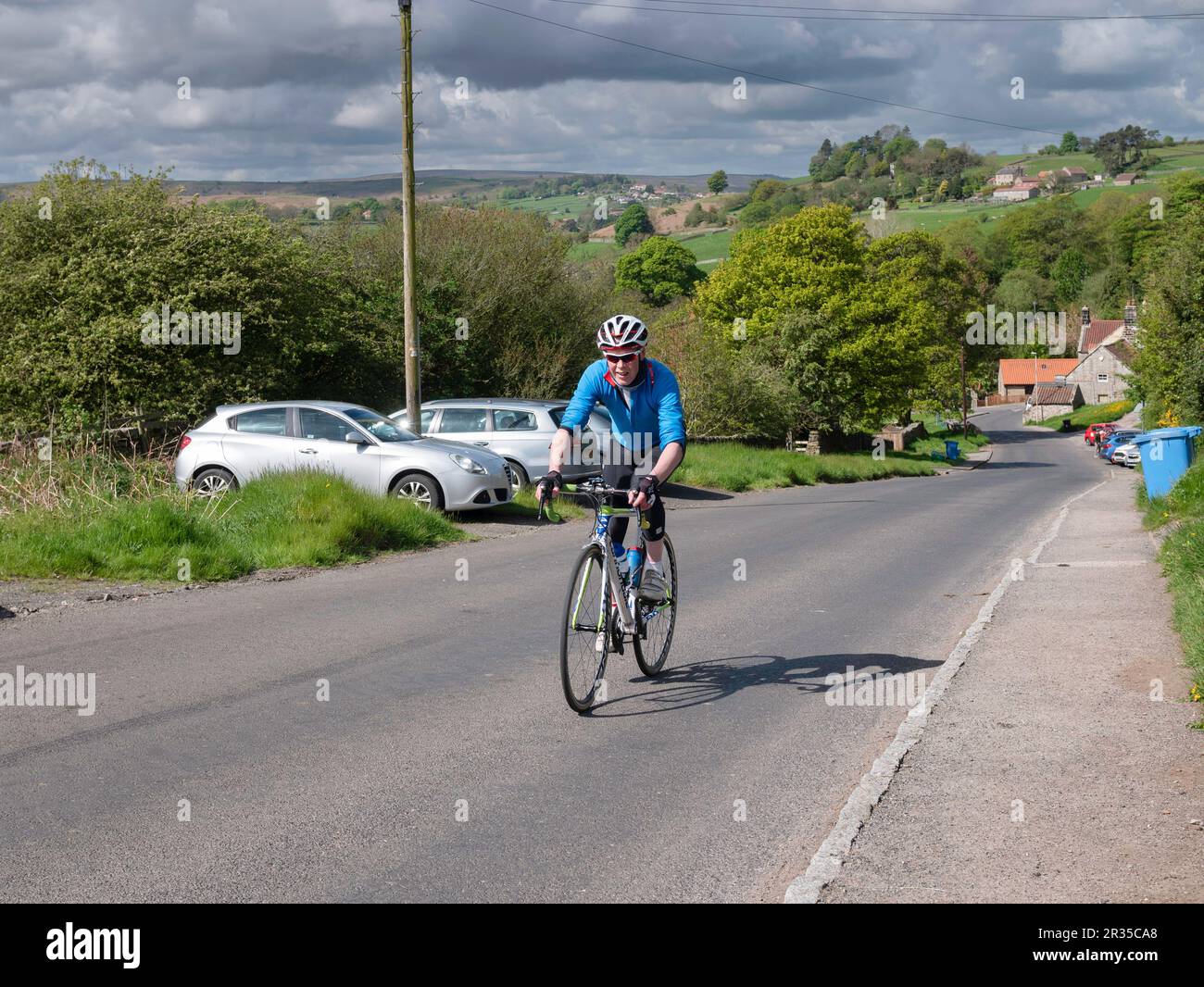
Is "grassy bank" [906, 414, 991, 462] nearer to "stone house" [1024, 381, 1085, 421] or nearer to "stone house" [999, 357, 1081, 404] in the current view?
"stone house" [1024, 381, 1085, 421]

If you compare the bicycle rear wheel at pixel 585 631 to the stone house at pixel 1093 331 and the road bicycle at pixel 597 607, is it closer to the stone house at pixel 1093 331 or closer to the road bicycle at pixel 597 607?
the road bicycle at pixel 597 607

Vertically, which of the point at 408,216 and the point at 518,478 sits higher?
the point at 408,216

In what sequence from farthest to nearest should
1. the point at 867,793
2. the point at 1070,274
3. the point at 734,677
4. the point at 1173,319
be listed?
the point at 1070,274
the point at 1173,319
the point at 734,677
the point at 867,793

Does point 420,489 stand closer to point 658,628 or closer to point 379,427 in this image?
point 379,427

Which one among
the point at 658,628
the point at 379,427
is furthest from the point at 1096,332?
the point at 658,628

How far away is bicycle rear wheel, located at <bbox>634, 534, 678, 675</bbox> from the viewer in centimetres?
744

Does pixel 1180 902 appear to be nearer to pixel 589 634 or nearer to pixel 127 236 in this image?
pixel 589 634

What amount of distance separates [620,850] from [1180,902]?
197 cm

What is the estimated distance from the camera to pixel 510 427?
20219 mm

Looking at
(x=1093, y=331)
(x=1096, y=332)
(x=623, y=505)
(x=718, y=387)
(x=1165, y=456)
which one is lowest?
(x=1165, y=456)

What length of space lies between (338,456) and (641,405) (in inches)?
413

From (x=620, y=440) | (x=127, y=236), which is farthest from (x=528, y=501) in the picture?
(x=620, y=440)

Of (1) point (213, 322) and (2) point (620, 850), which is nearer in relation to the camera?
(2) point (620, 850)

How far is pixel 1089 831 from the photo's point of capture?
4.87m
